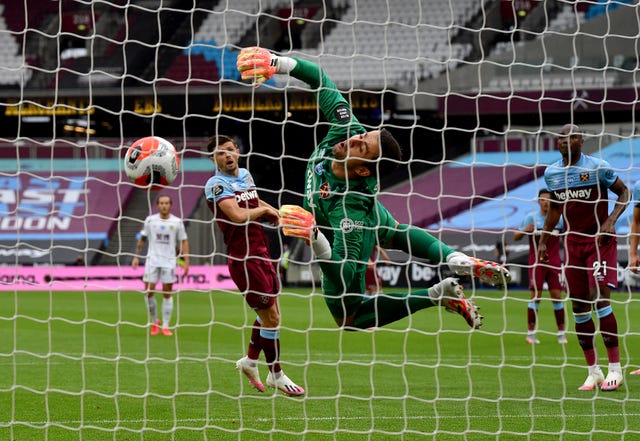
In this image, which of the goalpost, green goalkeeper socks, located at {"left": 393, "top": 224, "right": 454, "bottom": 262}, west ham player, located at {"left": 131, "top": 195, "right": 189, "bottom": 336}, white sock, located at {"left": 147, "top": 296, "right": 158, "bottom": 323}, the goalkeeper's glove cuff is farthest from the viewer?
west ham player, located at {"left": 131, "top": 195, "right": 189, "bottom": 336}

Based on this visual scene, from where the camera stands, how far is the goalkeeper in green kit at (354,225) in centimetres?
616

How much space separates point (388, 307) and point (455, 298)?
1.65ft

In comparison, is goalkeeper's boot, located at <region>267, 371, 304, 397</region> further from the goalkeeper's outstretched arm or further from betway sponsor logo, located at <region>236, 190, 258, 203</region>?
the goalkeeper's outstretched arm

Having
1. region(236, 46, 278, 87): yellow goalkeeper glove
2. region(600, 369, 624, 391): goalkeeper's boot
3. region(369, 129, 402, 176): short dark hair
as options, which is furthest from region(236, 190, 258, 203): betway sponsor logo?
region(600, 369, 624, 391): goalkeeper's boot

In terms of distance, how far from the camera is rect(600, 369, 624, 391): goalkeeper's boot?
773cm

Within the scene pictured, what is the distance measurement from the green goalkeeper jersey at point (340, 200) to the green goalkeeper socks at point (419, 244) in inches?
3.9

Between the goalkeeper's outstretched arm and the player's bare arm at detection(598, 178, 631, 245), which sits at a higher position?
the goalkeeper's outstretched arm

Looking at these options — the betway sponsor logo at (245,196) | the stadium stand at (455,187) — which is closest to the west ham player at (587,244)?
the betway sponsor logo at (245,196)

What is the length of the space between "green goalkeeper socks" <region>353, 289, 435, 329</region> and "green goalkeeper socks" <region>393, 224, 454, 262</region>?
0.38 metres

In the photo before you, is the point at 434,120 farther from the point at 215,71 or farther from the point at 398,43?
the point at 215,71

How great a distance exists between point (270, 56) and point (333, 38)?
82.5ft

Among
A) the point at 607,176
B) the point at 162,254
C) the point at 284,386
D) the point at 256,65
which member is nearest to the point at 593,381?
the point at 607,176

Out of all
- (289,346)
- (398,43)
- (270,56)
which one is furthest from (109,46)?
(270,56)

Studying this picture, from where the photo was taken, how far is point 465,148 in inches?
1224
